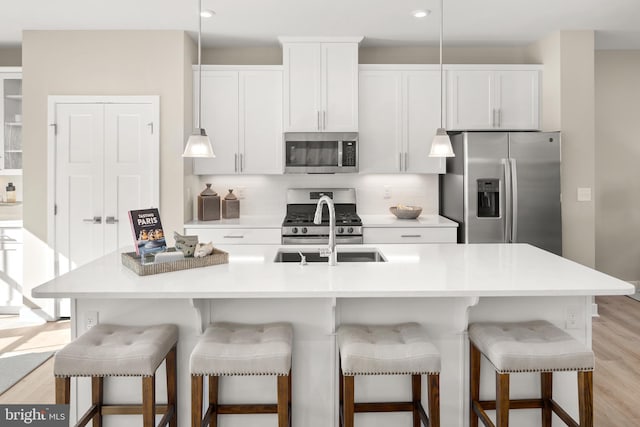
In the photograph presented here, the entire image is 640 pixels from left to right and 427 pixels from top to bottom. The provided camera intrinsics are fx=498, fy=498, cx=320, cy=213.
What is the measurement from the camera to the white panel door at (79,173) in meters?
4.44

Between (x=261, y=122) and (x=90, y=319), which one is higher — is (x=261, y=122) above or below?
above

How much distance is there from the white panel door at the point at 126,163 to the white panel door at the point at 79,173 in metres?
0.06

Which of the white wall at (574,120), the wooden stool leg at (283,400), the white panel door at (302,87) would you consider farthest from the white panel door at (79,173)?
the white wall at (574,120)

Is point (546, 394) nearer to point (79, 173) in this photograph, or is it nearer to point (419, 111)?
point (419, 111)

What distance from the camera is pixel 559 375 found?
2.37m

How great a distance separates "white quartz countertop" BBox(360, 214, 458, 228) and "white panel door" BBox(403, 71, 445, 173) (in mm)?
508

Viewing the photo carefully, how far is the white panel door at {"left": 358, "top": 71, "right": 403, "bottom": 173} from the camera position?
476 cm

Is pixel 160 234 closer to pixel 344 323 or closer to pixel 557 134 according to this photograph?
pixel 344 323

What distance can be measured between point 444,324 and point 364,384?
470 mm

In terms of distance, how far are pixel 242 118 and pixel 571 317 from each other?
132 inches

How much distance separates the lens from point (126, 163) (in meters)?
4.46

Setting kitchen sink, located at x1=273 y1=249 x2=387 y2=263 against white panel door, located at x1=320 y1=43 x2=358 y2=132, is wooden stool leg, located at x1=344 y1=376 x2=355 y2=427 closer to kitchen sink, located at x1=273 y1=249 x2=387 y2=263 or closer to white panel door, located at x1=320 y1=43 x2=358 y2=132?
kitchen sink, located at x1=273 y1=249 x2=387 y2=263

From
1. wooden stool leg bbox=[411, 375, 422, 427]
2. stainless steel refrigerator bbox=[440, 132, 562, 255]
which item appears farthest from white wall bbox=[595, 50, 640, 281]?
wooden stool leg bbox=[411, 375, 422, 427]

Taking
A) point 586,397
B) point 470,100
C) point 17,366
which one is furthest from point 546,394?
point 17,366
